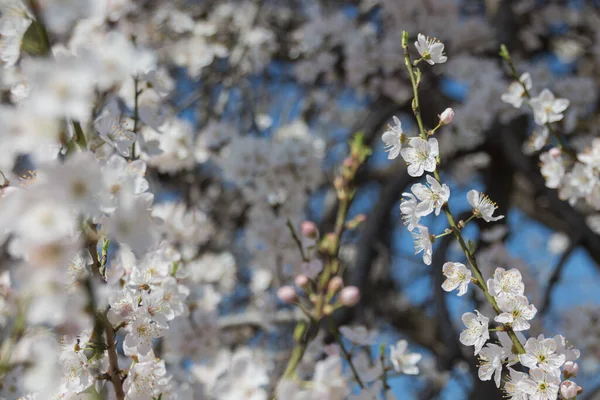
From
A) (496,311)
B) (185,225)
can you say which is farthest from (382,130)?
(496,311)

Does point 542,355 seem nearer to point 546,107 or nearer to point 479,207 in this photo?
point 479,207

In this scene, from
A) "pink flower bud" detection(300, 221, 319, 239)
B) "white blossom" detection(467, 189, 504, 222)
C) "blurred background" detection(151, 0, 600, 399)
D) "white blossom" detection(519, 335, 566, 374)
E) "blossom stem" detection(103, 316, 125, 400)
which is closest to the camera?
"blossom stem" detection(103, 316, 125, 400)

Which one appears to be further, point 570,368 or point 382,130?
point 382,130

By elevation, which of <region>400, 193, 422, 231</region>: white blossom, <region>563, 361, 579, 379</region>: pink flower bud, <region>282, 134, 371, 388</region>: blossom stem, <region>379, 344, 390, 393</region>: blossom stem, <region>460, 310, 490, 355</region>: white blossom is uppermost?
<region>400, 193, 422, 231</region>: white blossom

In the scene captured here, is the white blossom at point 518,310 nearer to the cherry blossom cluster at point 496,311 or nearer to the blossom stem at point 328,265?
the cherry blossom cluster at point 496,311

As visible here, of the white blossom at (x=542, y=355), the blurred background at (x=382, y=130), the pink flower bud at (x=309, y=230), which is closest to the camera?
the white blossom at (x=542, y=355)

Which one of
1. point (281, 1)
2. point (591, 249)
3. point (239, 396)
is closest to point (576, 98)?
point (591, 249)

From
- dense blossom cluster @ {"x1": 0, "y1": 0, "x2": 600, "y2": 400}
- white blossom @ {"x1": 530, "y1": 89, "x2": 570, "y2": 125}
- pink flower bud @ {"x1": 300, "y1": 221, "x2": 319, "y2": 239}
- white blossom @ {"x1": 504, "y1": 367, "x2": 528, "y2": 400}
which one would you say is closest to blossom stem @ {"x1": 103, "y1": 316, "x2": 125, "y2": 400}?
dense blossom cluster @ {"x1": 0, "y1": 0, "x2": 600, "y2": 400}

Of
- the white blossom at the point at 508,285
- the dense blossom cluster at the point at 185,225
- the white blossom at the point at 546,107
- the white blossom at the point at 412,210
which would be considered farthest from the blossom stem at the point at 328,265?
the white blossom at the point at 546,107

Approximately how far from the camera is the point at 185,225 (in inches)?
110

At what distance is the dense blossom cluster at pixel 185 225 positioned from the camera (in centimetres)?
57

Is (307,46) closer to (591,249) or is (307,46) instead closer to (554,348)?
(591,249)

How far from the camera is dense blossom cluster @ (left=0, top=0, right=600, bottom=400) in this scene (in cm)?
57

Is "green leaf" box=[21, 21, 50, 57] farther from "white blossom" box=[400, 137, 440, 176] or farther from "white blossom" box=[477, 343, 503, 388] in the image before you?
"white blossom" box=[477, 343, 503, 388]
